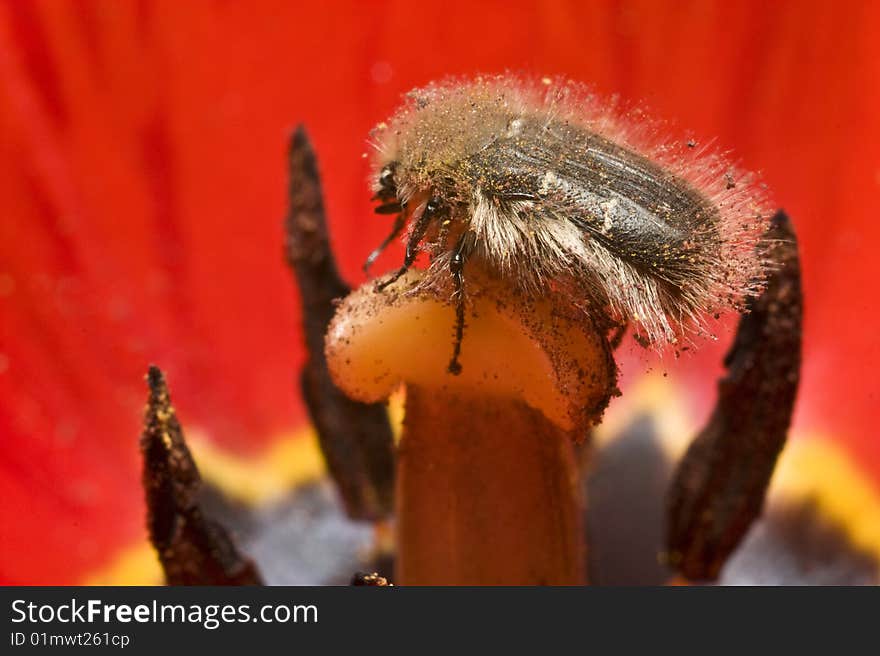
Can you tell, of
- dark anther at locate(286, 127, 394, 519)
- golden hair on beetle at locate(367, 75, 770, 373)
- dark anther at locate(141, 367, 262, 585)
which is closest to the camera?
golden hair on beetle at locate(367, 75, 770, 373)

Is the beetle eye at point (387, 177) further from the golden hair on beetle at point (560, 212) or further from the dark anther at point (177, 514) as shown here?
the dark anther at point (177, 514)

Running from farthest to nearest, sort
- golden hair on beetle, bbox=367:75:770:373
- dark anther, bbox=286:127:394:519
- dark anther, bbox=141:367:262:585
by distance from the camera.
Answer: dark anther, bbox=286:127:394:519 → dark anther, bbox=141:367:262:585 → golden hair on beetle, bbox=367:75:770:373

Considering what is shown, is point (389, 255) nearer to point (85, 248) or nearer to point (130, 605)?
point (85, 248)

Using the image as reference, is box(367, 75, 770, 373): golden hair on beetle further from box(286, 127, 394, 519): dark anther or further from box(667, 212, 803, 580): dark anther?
box(286, 127, 394, 519): dark anther

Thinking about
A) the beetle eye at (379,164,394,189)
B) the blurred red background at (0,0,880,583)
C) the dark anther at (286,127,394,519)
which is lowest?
the beetle eye at (379,164,394,189)

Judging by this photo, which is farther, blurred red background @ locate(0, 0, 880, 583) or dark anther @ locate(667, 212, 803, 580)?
blurred red background @ locate(0, 0, 880, 583)

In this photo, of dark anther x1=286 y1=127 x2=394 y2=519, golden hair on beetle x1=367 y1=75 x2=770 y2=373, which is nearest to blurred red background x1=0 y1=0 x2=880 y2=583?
dark anther x1=286 y1=127 x2=394 y2=519

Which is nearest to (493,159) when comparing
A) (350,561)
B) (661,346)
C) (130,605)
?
(661,346)
